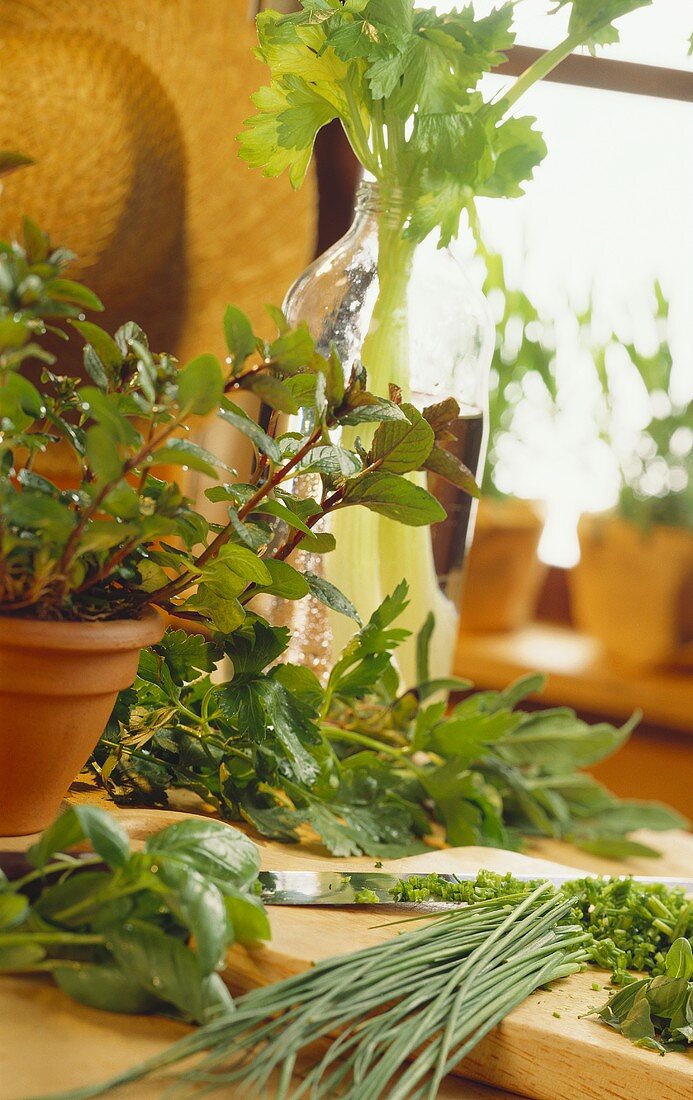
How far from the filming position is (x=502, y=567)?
188 centimetres

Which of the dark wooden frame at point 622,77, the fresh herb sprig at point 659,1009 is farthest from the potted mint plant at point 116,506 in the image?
the dark wooden frame at point 622,77

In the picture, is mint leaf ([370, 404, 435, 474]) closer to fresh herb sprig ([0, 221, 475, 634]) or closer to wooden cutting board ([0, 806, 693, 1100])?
fresh herb sprig ([0, 221, 475, 634])

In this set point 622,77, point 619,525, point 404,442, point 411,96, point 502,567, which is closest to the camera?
point 404,442

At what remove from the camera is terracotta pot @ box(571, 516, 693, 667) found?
1.76m

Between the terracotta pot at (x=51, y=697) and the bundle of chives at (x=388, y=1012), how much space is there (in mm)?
140

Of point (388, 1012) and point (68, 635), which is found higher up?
point (68, 635)

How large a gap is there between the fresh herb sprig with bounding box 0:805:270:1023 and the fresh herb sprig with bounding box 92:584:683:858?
15 centimetres

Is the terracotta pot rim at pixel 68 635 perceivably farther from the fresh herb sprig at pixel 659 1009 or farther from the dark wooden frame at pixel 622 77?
the dark wooden frame at pixel 622 77

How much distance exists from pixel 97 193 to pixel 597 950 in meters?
0.92

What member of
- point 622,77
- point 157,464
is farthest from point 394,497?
point 622,77

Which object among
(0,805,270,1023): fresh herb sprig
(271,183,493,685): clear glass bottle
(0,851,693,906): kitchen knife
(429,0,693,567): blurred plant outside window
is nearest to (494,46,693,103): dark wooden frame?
(429,0,693,567): blurred plant outside window

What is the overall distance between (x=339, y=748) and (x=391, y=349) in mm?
287

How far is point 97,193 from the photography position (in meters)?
1.08

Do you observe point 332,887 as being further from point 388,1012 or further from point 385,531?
point 385,531
